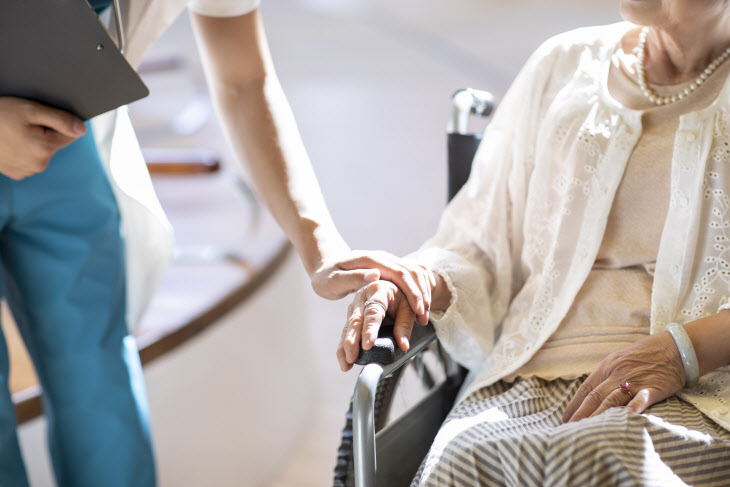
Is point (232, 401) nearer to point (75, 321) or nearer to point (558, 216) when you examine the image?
point (75, 321)

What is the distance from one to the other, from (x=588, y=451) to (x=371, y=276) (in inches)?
17.9

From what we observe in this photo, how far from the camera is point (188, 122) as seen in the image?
498 cm

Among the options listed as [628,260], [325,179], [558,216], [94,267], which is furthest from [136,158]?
[325,179]

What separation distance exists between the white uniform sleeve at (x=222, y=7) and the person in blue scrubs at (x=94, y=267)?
14mm

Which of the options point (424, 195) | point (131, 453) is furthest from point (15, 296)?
point (424, 195)

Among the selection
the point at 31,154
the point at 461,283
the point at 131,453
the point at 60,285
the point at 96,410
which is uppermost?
the point at 31,154

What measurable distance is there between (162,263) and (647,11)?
1.14m

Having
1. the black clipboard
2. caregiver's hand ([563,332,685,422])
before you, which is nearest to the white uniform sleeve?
the black clipboard

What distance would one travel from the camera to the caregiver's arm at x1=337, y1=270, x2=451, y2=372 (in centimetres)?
129

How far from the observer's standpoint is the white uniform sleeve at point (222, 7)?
163 cm

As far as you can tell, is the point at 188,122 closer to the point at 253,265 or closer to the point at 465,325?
the point at 253,265

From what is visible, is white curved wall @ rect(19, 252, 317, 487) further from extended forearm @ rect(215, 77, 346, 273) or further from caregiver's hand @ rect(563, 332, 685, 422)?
caregiver's hand @ rect(563, 332, 685, 422)

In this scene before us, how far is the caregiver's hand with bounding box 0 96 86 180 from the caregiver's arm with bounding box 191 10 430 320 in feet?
1.13

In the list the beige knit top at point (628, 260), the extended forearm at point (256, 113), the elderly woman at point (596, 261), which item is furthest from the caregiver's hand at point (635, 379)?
the extended forearm at point (256, 113)
